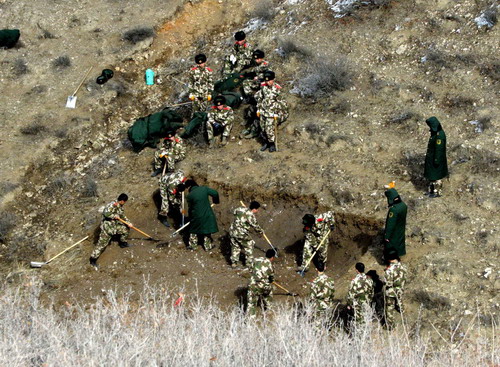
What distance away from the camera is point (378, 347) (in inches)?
488

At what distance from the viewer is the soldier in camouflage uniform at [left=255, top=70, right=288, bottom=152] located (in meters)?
17.9

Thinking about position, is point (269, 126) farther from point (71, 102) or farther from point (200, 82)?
point (71, 102)

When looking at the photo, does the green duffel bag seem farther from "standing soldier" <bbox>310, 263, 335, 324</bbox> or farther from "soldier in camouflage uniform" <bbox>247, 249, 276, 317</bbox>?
"standing soldier" <bbox>310, 263, 335, 324</bbox>

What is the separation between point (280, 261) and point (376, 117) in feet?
14.8

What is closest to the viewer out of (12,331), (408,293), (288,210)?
(12,331)

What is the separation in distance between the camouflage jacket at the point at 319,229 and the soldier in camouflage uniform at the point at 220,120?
14.1 feet

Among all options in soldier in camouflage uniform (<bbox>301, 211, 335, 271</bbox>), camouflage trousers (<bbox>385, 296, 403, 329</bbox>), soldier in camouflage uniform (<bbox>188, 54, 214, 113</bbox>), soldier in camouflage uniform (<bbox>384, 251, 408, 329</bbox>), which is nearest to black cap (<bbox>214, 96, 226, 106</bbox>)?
soldier in camouflage uniform (<bbox>188, 54, 214, 113</bbox>)

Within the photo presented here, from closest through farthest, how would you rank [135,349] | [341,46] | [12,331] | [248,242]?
1. [135,349]
2. [12,331]
3. [248,242]
4. [341,46]

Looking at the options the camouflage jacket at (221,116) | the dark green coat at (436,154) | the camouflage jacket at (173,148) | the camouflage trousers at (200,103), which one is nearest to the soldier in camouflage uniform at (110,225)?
the camouflage jacket at (173,148)

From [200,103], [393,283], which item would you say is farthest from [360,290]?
[200,103]

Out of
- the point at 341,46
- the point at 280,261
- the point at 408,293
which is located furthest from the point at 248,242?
the point at 341,46

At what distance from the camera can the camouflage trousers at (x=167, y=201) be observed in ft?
55.9

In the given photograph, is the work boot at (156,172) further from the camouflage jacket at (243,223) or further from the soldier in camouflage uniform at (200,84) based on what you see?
the camouflage jacket at (243,223)

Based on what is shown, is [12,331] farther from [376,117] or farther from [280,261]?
[376,117]
